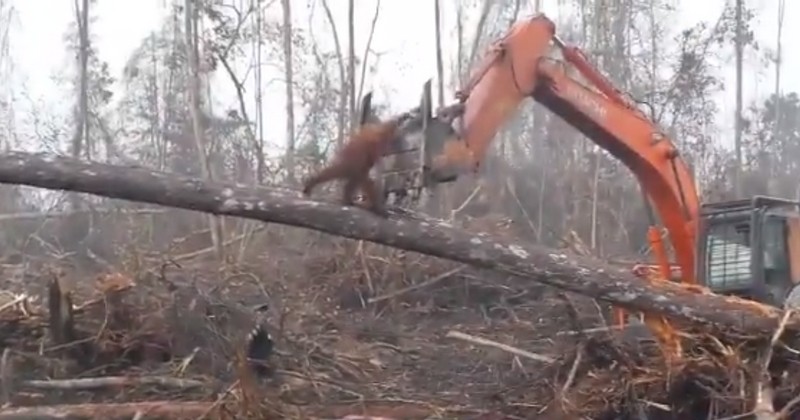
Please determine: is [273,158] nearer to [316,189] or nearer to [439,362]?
[439,362]

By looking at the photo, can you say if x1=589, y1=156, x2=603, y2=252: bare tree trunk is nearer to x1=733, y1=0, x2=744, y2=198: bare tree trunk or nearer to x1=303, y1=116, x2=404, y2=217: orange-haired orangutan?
x1=733, y1=0, x2=744, y2=198: bare tree trunk

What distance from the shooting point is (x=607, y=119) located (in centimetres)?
730

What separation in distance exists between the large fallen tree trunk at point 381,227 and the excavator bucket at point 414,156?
51 cm

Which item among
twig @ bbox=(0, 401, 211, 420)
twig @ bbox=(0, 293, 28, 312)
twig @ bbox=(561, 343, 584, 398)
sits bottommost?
twig @ bbox=(0, 401, 211, 420)

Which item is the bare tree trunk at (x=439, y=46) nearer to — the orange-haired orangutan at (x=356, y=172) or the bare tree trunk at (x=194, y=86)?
the bare tree trunk at (x=194, y=86)

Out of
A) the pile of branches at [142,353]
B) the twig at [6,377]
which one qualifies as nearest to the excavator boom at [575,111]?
the pile of branches at [142,353]

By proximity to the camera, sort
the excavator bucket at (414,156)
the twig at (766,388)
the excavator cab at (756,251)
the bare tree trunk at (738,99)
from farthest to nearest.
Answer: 1. the bare tree trunk at (738,99)
2. the excavator cab at (756,251)
3. the excavator bucket at (414,156)
4. the twig at (766,388)

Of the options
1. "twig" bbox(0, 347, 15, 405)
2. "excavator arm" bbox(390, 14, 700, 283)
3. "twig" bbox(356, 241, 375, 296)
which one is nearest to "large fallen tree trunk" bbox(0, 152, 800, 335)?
"excavator arm" bbox(390, 14, 700, 283)

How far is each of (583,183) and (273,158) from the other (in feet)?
18.9

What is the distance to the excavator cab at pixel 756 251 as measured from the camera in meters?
7.87

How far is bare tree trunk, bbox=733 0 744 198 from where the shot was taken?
25.1 m

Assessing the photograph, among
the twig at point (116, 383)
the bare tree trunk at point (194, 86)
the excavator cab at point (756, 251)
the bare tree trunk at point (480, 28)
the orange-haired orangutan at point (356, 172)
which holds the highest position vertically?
the bare tree trunk at point (480, 28)

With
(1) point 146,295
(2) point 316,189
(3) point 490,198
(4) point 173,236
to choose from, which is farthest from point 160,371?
(3) point 490,198

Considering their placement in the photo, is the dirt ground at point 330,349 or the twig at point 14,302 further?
Result: the twig at point 14,302
